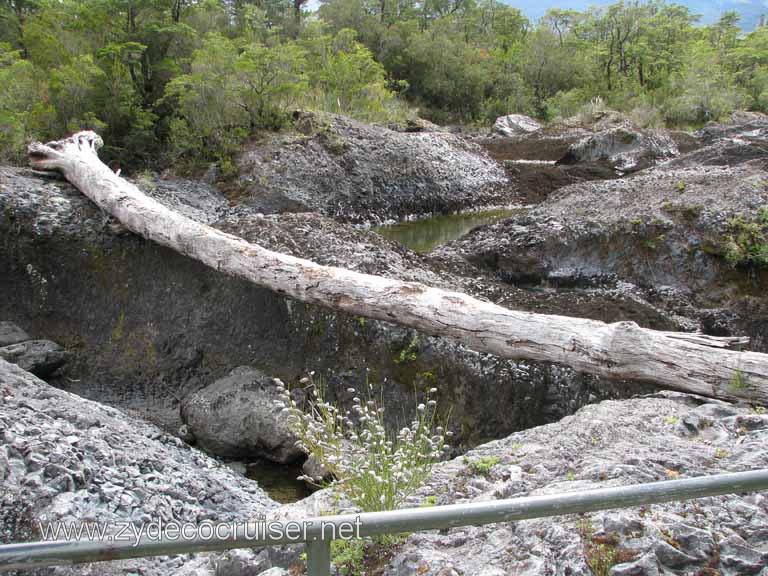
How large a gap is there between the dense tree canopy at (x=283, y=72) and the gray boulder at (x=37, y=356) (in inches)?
203

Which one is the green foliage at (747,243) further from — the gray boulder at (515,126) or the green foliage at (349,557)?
the gray boulder at (515,126)

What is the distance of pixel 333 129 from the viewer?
1529 cm

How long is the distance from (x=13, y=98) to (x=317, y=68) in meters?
10.2

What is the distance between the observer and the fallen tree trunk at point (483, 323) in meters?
4.67

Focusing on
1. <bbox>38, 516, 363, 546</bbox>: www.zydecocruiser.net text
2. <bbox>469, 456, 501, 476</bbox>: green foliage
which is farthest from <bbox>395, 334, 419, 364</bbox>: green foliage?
<bbox>38, 516, 363, 546</bbox>: www.zydecocruiser.net text

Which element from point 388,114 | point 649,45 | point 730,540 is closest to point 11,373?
point 730,540

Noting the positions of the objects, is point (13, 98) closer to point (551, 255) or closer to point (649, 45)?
point (551, 255)

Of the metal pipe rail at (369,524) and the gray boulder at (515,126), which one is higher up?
the gray boulder at (515,126)

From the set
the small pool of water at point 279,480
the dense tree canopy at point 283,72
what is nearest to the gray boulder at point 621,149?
the dense tree canopy at point 283,72

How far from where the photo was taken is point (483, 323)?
18.3 ft

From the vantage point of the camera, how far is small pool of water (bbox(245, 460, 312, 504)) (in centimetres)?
544

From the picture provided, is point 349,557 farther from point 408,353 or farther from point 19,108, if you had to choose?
point 19,108

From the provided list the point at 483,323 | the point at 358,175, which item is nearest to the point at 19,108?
the point at 358,175

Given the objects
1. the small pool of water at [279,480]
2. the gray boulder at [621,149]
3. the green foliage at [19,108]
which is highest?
the gray boulder at [621,149]
